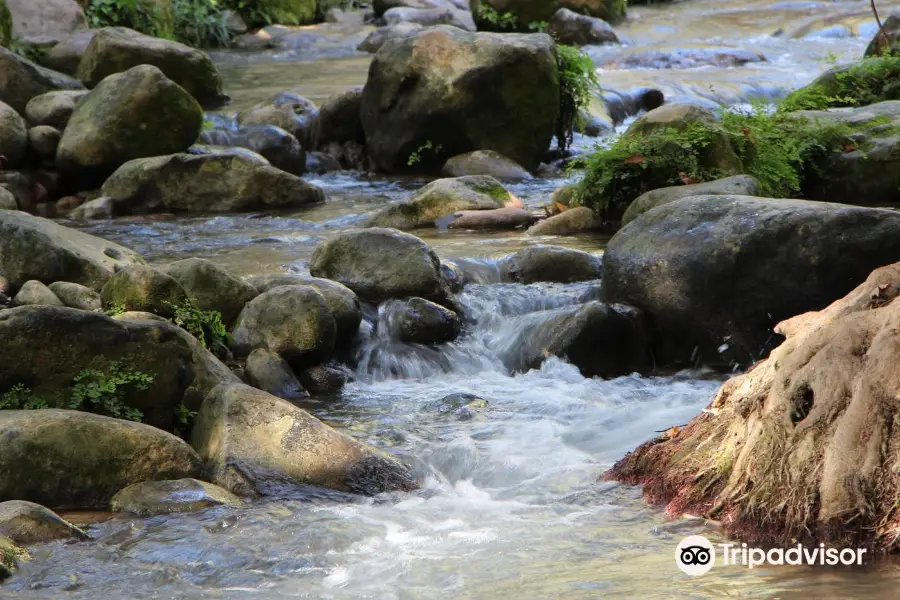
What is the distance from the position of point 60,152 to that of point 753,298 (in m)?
8.64

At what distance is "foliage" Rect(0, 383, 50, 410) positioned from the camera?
6.00 meters

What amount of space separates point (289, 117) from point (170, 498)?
11.5 meters

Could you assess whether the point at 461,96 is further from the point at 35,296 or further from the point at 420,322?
the point at 35,296

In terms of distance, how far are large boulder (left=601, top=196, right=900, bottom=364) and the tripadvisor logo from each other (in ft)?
11.3

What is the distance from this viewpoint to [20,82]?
14438mm

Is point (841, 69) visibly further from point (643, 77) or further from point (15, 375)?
point (15, 375)

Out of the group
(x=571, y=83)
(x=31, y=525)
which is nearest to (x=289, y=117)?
(x=571, y=83)

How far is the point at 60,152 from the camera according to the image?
43.2ft

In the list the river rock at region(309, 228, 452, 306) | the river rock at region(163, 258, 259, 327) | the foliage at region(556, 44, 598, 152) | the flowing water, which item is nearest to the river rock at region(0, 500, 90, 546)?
the flowing water

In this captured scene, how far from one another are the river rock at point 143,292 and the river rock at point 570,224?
14.5 feet

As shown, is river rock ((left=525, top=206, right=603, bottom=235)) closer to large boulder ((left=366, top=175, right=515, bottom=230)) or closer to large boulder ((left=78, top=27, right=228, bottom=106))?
large boulder ((left=366, top=175, right=515, bottom=230))

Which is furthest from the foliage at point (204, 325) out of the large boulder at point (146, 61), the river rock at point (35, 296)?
the large boulder at point (146, 61)

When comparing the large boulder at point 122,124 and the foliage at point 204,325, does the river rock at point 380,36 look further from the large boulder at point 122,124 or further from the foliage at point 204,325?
the foliage at point 204,325

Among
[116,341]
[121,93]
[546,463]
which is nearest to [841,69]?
[121,93]
